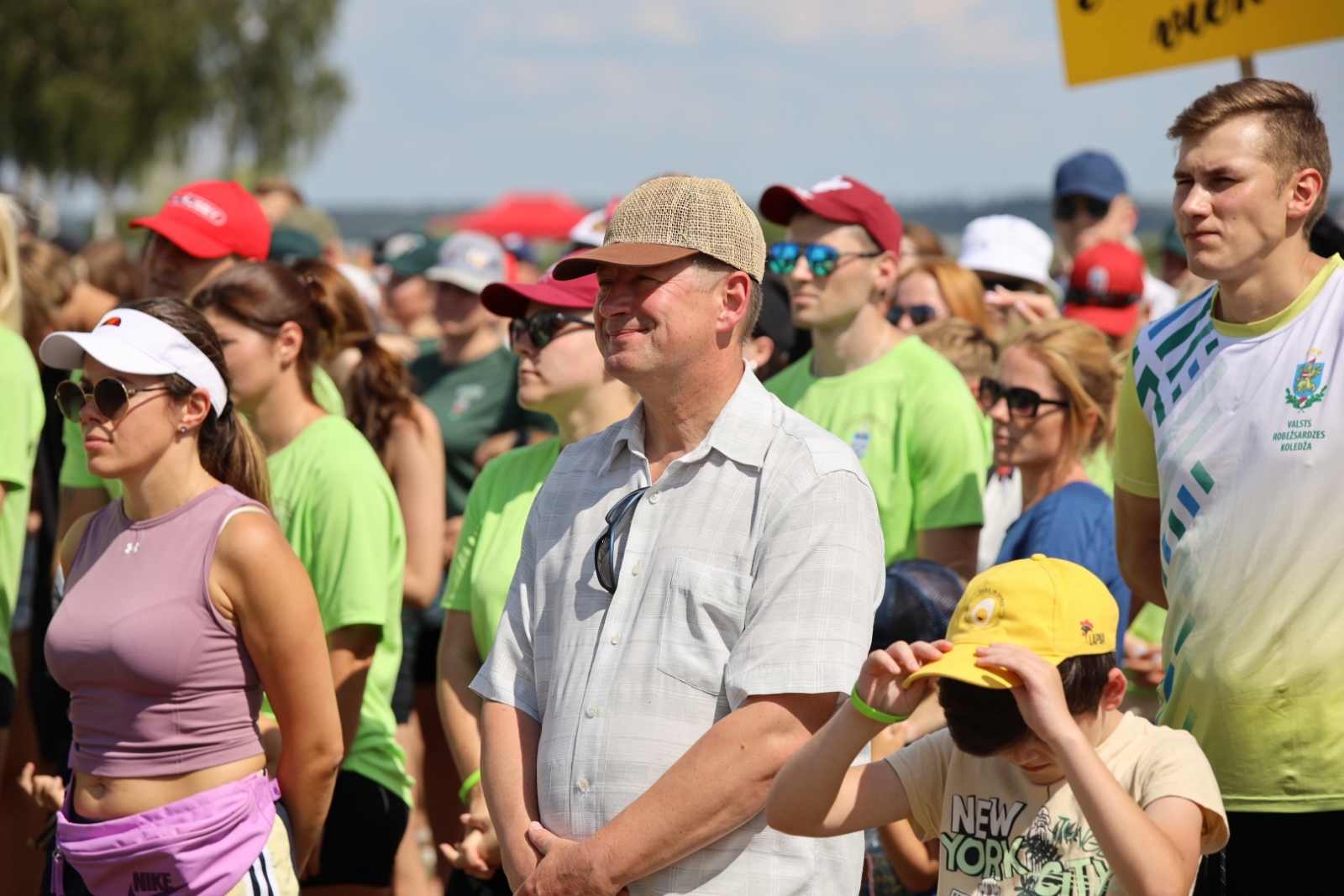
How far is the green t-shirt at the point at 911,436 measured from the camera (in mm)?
4469

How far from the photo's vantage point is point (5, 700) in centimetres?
430

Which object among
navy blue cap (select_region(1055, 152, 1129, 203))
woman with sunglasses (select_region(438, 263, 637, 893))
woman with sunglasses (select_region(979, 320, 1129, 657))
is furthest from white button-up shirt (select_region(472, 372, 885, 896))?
navy blue cap (select_region(1055, 152, 1129, 203))

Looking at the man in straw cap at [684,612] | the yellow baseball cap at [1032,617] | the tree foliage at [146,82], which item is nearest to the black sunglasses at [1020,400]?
the man in straw cap at [684,612]

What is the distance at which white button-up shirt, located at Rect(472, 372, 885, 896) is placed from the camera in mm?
2604

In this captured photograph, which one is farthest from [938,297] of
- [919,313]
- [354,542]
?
[354,542]

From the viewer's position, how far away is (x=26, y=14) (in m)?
41.3

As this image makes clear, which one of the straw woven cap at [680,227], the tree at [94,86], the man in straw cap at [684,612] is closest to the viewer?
the man in straw cap at [684,612]

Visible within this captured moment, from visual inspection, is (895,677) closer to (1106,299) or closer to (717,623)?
(717,623)

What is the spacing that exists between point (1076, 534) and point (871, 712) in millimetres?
1784

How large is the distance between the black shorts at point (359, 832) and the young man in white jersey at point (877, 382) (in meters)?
1.67

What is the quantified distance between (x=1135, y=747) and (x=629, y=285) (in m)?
1.21

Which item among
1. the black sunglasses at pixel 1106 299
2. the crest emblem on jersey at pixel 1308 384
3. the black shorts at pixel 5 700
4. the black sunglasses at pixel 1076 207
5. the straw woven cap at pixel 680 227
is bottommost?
the black shorts at pixel 5 700

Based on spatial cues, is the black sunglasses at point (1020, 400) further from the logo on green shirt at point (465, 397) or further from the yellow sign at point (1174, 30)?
the logo on green shirt at point (465, 397)

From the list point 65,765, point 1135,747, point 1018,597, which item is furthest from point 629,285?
point 65,765
